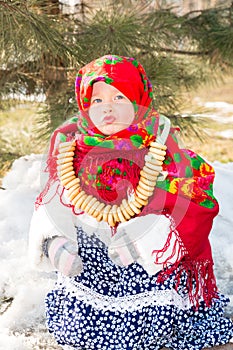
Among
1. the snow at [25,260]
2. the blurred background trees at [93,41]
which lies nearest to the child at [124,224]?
the snow at [25,260]

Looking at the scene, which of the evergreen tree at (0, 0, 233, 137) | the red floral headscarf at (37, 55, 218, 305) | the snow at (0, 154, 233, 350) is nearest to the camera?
the red floral headscarf at (37, 55, 218, 305)

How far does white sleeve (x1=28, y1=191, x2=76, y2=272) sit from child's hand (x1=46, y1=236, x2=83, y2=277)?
0.01 metres

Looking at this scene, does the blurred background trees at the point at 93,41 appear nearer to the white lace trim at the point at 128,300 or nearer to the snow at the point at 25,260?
the snow at the point at 25,260

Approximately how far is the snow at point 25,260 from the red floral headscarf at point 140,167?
13.9 inches

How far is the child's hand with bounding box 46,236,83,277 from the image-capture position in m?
1.06

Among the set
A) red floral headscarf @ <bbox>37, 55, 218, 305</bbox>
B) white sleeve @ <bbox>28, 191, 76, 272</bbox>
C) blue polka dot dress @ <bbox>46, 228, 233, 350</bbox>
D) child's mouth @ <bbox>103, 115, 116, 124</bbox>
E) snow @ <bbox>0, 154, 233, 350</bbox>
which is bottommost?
snow @ <bbox>0, 154, 233, 350</bbox>

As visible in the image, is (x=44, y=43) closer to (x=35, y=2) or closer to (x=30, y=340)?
(x=35, y=2)

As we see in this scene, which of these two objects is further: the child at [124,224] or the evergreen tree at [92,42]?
the evergreen tree at [92,42]

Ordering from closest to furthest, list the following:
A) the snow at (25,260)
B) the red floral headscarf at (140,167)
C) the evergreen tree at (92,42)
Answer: the red floral headscarf at (140,167)
the snow at (25,260)
the evergreen tree at (92,42)

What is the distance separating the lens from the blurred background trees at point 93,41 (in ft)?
4.98

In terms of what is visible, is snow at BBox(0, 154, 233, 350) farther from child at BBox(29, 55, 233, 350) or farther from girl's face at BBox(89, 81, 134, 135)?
girl's face at BBox(89, 81, 134, 135)

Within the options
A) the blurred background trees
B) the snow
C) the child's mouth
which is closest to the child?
the child's mouth

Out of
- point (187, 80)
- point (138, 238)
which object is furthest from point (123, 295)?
point (187, 80)

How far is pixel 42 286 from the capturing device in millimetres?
1433
